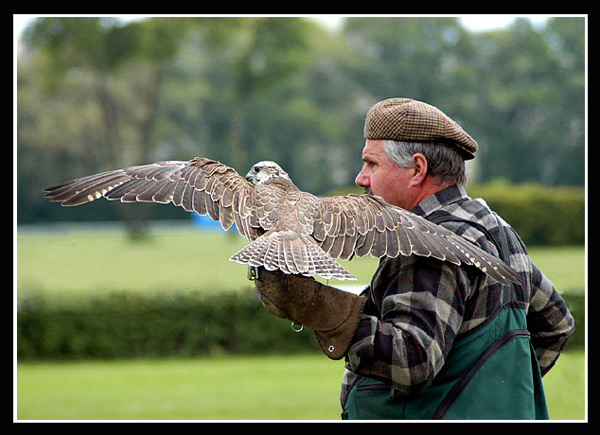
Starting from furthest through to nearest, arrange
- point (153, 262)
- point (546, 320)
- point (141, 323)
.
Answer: point (153, 262) < point (141, 323) < point (546, 320)

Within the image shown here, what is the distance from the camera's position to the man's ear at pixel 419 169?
2.74 meters

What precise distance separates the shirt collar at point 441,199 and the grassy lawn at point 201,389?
5584 millimetres

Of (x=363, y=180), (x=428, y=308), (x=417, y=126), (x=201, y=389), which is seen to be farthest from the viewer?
(x=201, y=389)

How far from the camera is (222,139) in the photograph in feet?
101

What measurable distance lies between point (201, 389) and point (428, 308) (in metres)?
7.34

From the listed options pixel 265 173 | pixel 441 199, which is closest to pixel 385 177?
pixel 441 199

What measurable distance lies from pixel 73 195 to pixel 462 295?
162cm

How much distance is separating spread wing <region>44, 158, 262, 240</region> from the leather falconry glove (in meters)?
0.47

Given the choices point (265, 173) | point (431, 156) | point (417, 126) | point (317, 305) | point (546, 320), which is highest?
point (417, 126)

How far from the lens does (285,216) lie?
113 inches

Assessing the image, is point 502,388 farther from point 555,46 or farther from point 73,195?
point 555,46

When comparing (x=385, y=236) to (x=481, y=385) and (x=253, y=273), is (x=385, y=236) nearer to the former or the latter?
(x=253, y=273)

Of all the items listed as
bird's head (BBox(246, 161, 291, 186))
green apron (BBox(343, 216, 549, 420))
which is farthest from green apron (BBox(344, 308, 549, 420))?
bird's head (BBox(246, 161, 291, 186))

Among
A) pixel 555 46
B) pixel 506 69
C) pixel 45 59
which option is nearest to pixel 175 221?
pixel 45 59
